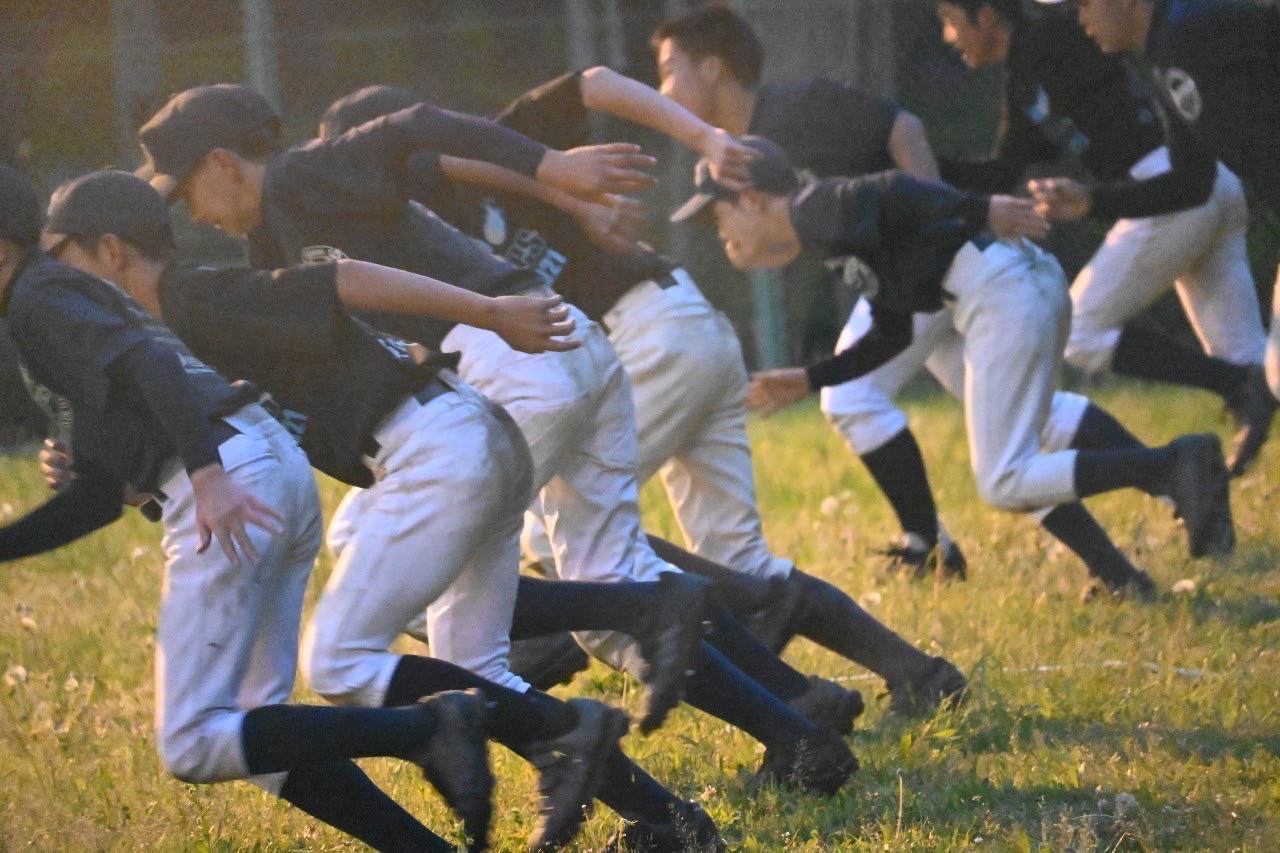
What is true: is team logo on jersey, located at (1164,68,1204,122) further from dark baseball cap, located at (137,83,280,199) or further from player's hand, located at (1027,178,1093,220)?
dark baseball cap, located at (137,83,280,199)

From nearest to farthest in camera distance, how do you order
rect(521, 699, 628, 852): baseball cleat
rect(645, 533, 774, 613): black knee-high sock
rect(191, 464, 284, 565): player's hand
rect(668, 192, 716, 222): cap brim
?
rect(191, 464, 284, 565): player's hand → rect(521, 699, 628, 852): baseball cleat → rect(645, 533, 774, 613): black knee-high sock → rect(668, 192, 716, 222): cap brim

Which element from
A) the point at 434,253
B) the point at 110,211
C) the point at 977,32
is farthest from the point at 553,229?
the point at 977,32

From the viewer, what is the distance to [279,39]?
9.53m

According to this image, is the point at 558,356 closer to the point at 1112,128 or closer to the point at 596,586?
the point at 596,586

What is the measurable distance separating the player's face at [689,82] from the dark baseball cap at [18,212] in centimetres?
230

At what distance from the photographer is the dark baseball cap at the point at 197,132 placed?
3.57 m

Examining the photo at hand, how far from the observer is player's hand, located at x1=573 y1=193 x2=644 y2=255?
12.8 ft

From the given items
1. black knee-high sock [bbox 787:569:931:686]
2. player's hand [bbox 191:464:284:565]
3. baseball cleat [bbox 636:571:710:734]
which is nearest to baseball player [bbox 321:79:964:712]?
black knee-high sock [bbox 787:569:931:686]

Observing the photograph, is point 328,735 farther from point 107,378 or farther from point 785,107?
point 785,107

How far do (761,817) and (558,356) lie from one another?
3.56 ft

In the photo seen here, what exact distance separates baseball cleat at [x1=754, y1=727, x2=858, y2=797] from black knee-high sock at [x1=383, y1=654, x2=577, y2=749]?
26.5 inches

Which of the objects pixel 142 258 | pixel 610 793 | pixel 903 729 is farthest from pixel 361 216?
pixel 903 729

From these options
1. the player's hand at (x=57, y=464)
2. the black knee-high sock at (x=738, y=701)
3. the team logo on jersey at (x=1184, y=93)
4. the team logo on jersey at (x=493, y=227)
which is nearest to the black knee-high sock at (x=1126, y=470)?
the team logo on jersey at (x=1184, y=93)

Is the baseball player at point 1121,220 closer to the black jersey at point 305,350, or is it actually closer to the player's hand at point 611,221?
the player's hand at point 611,221
